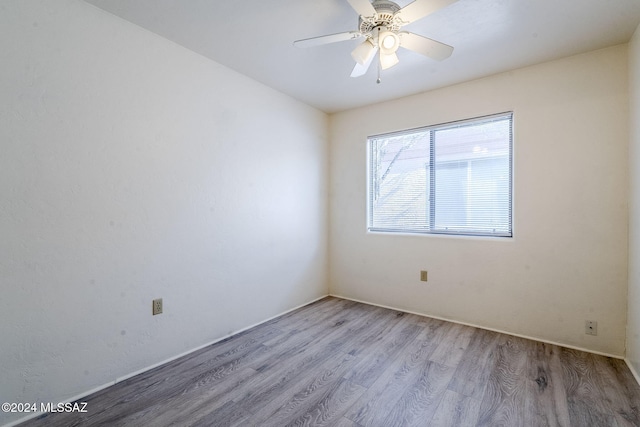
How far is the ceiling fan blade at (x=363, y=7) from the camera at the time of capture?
143 cm

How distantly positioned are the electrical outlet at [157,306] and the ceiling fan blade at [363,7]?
2312 millimetres

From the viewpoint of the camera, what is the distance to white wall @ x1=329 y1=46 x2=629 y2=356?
2166 mm

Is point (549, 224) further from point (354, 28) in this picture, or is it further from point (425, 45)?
point (354, 28)

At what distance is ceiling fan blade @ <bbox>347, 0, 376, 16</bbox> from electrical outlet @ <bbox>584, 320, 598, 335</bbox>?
2838 mm

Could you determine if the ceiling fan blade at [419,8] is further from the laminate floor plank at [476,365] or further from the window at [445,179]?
the laminate floor plank at [476,365]

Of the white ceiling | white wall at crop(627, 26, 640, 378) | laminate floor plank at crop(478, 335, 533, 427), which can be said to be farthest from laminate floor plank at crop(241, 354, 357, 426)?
the white ceiling

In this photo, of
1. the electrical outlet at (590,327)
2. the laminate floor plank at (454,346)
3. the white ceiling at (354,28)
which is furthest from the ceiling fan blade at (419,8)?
the electrical outlet at (590,327)

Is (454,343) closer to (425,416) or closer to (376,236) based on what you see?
(425,416)

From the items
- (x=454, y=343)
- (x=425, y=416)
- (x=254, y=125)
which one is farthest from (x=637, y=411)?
(x=254, y=125)

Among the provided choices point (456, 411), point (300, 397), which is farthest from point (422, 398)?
point (300, 397)

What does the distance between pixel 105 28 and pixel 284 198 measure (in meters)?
1.96

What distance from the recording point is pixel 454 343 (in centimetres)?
240

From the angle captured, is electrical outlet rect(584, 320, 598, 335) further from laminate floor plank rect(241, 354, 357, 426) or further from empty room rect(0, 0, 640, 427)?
laminate floor plank rect(241, 354, 357, 426)

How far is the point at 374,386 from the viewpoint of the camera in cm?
182
